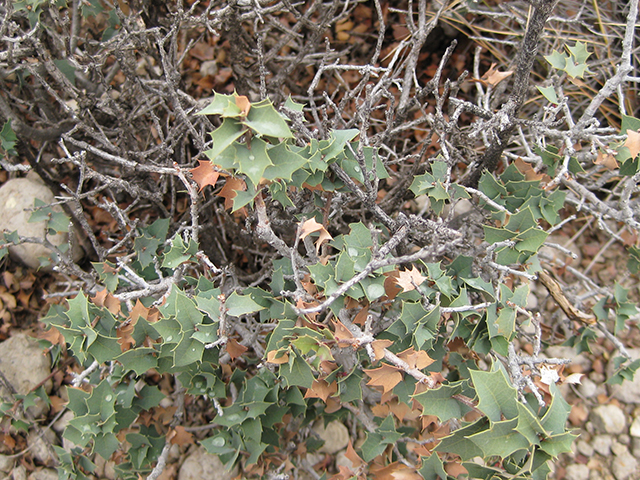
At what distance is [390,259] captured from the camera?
1121mm

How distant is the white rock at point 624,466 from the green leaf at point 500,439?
1880 mm

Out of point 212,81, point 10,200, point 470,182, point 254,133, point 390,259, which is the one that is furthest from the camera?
point 212,81

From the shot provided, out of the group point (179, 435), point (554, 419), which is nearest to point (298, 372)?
point (554, 419)

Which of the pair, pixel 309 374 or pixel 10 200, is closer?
pixel 309 374

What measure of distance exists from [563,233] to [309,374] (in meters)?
2.23

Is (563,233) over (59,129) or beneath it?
beneath

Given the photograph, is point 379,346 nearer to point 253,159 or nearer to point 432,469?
point 432,469

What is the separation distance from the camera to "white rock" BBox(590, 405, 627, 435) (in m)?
2.38

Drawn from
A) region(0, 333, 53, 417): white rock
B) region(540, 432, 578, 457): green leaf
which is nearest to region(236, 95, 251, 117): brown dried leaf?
region(540, 432, 578, 457): green leaf

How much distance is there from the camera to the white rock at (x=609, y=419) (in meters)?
2.38

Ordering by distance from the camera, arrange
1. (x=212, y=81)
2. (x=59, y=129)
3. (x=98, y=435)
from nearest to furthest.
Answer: (x=98, y=435) < (x=59, y=129) < (x=212, y=81)

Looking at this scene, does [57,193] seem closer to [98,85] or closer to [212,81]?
[98,85]

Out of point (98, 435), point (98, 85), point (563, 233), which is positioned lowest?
point (563, 233)

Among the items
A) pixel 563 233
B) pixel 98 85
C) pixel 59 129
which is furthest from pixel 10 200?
pixel 563 233
